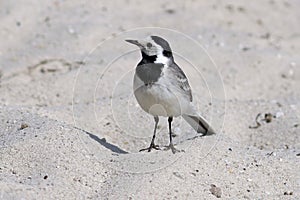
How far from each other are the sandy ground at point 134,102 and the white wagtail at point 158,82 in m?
0.30

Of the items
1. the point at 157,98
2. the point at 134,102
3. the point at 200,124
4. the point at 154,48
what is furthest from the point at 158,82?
the point at 134,102

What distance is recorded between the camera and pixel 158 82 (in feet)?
14.1

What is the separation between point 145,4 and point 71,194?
499 centimetres

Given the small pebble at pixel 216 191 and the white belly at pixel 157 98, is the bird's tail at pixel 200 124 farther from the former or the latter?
the small pebble at pixel 216 191

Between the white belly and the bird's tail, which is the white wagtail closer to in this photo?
the white belly

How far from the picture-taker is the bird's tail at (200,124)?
16.0ft

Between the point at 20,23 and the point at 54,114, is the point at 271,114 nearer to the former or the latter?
the point at 54,114

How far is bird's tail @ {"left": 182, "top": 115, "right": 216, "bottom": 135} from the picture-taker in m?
4.89

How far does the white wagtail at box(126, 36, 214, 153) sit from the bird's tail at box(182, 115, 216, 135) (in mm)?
369

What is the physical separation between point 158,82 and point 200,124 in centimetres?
76

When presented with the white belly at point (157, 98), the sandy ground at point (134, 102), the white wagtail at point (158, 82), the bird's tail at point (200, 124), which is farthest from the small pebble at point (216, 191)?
the bird's tail at point (200, 124)

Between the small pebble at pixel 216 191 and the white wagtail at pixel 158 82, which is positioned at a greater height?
the white wagtail at pixel 158 82

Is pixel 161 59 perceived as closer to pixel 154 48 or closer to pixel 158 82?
pixel 154 48

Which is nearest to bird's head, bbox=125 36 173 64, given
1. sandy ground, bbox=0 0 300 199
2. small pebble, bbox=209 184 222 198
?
sandy ground, bbox=0 0 300 199
